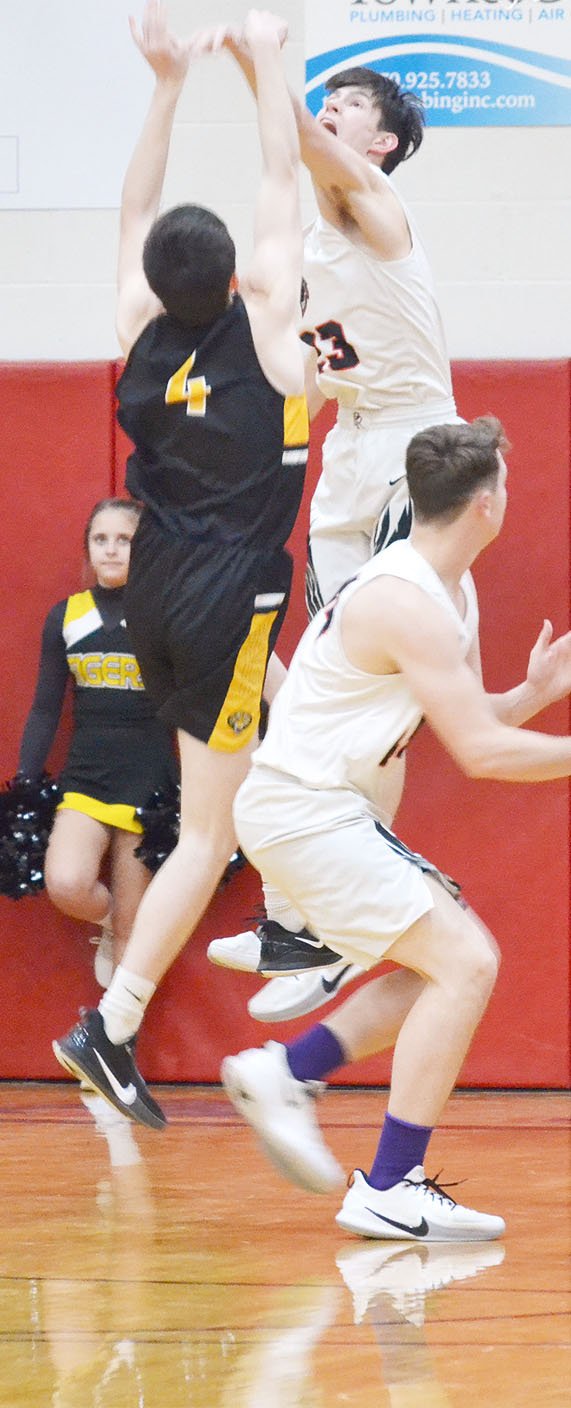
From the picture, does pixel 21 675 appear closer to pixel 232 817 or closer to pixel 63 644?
pixel 63 644

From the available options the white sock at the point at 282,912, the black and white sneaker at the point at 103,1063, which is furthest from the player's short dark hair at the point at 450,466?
the black and white sneaker at the point at 103,1063

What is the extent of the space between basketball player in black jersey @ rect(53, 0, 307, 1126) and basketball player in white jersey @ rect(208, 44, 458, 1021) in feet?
1.18

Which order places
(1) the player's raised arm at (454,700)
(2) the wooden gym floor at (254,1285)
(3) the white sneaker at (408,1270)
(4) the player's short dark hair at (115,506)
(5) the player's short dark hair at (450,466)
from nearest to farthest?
(2) the wooden gym floor at (254,1285) < (3) the white sneaker at (408,1270) < (1) the player's raised arm at (454,700) < (5) the player's short dark hair at (450,466) < (4) the player's short dark hair at (115,506)

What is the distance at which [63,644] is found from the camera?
5477mm

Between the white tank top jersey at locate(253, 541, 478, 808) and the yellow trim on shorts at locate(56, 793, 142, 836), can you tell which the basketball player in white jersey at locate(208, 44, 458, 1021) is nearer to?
the white tank top jersey at locate(253, 541, 478, 808)

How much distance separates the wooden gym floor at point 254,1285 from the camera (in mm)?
2570

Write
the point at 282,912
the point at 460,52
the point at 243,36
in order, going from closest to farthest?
the point at 243,36 < the point at 282,912 < the point at 460,52

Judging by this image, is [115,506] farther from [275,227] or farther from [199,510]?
[275,227]

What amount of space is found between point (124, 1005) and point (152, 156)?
1930 millimetres

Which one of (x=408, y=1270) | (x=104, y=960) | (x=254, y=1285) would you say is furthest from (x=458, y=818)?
(x=254, y=1285)

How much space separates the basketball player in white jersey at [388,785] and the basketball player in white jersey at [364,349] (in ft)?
2.15

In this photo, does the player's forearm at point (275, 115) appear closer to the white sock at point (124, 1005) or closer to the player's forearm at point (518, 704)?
the player's forearm at point (518, 704)

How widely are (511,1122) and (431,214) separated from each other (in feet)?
9.44

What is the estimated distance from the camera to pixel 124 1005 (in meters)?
3.87
